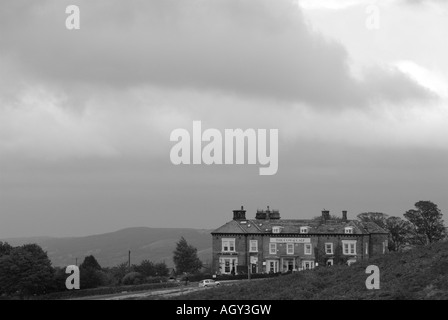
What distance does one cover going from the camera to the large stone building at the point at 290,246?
338ft

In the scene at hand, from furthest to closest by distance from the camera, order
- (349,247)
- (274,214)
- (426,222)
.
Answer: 1. (426,222)
2. (274,214)
3. (349,247)

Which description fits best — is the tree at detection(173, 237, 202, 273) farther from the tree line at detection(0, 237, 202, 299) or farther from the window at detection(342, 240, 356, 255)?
the window at detection(342, 240, 356, 255)

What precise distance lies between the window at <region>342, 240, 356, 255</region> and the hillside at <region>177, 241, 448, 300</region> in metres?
41.0

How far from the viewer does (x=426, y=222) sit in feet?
404

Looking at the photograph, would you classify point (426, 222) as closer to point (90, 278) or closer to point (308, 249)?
point (308, 249)

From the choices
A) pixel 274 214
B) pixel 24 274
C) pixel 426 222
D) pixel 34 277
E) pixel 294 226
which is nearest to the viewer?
pixel 34 277

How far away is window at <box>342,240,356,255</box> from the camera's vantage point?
4053 inches

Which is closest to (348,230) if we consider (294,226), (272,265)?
(294,226)

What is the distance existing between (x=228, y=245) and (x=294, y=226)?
9116 mm

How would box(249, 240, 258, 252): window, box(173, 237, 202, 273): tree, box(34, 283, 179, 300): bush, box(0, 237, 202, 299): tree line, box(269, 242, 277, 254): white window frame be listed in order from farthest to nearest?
box(173, 237, 202, 273): tree
box(249, 240, 258, 252): window
box(269, 242, 277, 254): white window frame
box(0, 237, 202, 299): tree line
box(34, 283, 179, 300): bush

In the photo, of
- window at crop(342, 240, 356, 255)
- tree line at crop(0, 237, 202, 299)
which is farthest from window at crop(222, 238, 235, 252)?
window at crop(342, 240, 356, 255)
